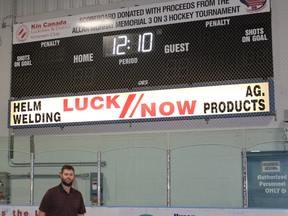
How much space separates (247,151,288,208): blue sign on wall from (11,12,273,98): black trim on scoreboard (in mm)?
1709

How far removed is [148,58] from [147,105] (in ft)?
3.20

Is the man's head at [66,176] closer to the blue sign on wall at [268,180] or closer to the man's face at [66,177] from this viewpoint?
the man's face at [66,177]

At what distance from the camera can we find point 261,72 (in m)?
9.02

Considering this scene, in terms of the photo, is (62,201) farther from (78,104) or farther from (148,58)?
(78,104)

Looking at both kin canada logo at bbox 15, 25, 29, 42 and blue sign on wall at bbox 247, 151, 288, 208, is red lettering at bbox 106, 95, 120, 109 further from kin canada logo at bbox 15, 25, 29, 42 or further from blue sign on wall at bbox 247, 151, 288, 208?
blue sign on wall at bbox 247, 151, 288, 208

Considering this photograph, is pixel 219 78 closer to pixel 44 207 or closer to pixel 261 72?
pixel 261 72

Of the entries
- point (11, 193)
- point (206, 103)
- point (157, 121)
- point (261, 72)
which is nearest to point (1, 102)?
point (11, 193)

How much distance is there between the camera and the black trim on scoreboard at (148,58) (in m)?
9.25

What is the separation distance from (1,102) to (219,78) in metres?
5.71

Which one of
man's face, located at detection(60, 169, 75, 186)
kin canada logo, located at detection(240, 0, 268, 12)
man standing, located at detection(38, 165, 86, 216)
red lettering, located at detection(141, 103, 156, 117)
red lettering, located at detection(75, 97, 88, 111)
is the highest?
kin canada logo, located at detection(240, 0, 268, 12)

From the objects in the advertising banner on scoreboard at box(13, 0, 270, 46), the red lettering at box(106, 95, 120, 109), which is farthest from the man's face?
the advertising banner on scoreboard at box(13, 0, 270, 46)

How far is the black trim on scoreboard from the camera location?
9250 millimetres

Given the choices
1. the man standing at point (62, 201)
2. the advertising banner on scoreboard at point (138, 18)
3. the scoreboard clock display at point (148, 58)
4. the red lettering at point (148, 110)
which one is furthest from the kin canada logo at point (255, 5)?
the man standing at point (62, 201)

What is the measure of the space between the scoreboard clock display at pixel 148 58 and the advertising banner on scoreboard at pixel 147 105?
183 mm
